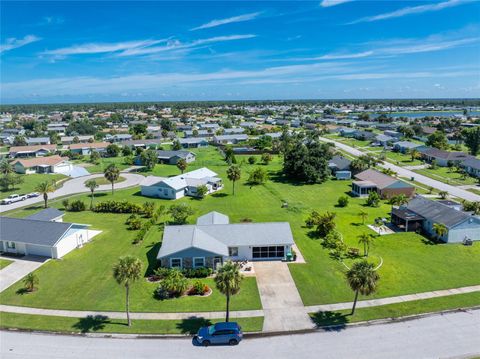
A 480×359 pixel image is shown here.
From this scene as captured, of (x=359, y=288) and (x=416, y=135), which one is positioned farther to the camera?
(x=416, y=135)

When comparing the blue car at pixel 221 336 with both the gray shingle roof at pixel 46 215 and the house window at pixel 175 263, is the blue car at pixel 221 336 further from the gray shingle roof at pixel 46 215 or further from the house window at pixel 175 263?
the gray shingle roof at pixel 46 215

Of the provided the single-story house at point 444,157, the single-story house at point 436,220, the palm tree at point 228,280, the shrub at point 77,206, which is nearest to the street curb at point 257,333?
the palm tree at point 228,280

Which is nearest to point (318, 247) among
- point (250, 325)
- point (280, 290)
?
point (280, 290)

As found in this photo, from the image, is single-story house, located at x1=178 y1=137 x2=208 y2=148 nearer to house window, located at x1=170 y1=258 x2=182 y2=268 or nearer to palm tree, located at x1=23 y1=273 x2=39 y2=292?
house window, located at x1=170 y1=258 x2=182 y2=268

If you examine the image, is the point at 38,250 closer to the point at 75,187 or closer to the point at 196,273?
the point at 196,273

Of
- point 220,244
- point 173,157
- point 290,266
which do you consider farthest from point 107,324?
point 173,157

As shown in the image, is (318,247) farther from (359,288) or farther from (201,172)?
(201,172)

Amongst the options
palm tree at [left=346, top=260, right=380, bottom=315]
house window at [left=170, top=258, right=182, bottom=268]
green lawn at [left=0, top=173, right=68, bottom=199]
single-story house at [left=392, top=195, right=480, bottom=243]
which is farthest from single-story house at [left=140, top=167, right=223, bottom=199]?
palm tree at [left=346, top=260, right=380, bottom=315]
